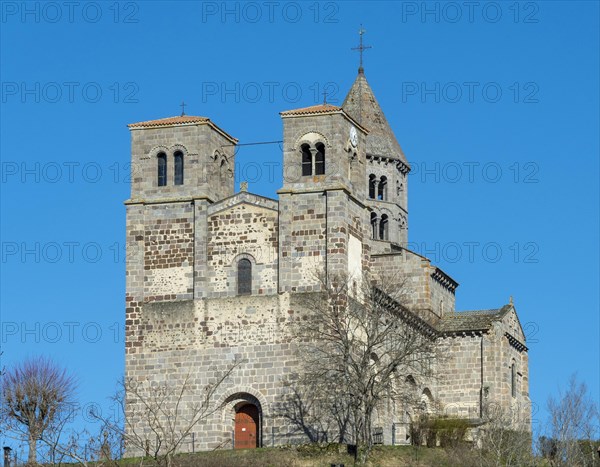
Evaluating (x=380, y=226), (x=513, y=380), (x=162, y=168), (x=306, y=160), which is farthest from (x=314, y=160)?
(x=380, y=226)

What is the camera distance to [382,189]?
92375 millimetres

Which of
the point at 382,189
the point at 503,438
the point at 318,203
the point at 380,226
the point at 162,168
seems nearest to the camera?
the point at 318,203

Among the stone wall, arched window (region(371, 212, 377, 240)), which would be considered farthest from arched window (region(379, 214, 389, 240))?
the stone wall

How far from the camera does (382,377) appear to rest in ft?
211

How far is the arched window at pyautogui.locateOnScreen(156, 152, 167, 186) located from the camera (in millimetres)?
69562

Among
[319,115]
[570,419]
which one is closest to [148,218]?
[319,115]

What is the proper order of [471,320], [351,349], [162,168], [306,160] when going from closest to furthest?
1. [351,349]
2. [306,160]
3. [162,168]
4. [471,320]

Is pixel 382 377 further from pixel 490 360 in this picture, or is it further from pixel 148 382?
pixel 490 360

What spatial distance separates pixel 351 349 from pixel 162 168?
1228 centimetres

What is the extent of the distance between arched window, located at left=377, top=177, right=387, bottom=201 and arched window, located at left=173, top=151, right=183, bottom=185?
24350mm

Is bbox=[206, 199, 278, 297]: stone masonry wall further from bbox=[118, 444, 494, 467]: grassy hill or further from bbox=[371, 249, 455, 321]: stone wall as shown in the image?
bbox=[371, 249, 455, 321]: stone wall

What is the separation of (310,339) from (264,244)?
15.8ft

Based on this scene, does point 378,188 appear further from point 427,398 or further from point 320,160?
point 320,160

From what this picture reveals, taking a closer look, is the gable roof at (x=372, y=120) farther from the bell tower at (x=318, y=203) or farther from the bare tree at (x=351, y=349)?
the bare tree at (x=351, y=349)
